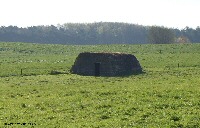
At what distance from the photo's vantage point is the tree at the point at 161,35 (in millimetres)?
133375

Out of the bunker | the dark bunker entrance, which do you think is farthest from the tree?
the dark bunker entrance

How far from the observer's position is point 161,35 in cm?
13425

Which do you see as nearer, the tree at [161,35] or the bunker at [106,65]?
the bunker at [106,65]

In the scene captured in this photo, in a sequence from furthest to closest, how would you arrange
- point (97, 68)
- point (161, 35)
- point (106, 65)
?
1. point (161, 35)
2. point (97, 68)
3. point (106, 65)

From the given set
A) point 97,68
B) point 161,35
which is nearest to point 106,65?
point 97,68

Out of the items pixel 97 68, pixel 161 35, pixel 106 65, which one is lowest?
pixel 97 68

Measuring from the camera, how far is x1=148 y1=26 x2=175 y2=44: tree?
133375 mm

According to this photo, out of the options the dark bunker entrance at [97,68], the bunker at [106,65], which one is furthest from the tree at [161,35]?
the dark bunker entrance at [97,68]

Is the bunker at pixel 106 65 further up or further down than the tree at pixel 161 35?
further down

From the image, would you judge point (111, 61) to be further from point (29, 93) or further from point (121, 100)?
point (121, 100)

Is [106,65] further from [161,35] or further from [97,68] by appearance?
[161,35]

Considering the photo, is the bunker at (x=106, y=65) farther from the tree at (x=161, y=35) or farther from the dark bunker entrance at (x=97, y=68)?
the tree at (x=161, y=35)

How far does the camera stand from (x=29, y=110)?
20.8m

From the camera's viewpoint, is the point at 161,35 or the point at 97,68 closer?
the point at 97,68
